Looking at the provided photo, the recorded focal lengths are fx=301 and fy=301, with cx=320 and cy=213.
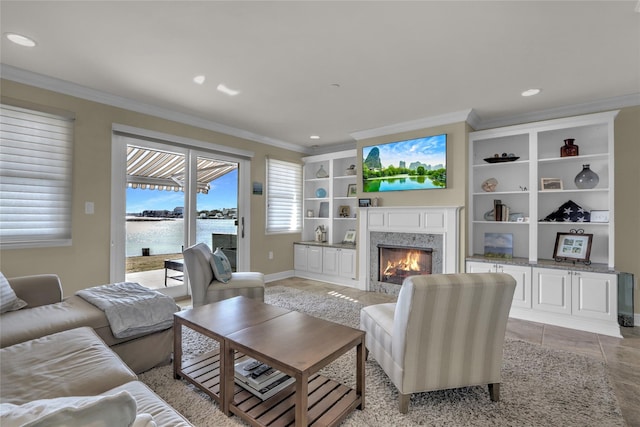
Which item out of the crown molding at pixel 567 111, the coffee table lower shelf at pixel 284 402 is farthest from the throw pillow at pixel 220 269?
the crown molding at pixel 567 111

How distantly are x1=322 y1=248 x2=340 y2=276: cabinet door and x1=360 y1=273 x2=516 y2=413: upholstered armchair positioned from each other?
331 cm

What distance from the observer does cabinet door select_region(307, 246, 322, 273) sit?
17.9 ft

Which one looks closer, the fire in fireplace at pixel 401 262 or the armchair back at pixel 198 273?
the armchair back at pixel 198 273

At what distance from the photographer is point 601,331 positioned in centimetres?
312

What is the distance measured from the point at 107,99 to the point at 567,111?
5.46m

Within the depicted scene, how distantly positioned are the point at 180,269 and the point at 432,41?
12.9 ft

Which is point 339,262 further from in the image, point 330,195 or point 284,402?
point 284,402

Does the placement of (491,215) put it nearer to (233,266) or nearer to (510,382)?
(510,382)

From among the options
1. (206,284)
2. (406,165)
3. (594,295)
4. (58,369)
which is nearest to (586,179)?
(594,295)

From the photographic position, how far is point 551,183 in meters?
3.71

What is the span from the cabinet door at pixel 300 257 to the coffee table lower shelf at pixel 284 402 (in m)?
3.58

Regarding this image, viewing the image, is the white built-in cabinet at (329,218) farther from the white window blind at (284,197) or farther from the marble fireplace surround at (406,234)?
the marble fireplace surround at (406,234)

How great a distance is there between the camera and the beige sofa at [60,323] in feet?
6.03

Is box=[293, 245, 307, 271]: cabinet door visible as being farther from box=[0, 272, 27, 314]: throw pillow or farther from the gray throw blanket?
box=[0, 272, 27, 314]: throw pillow
